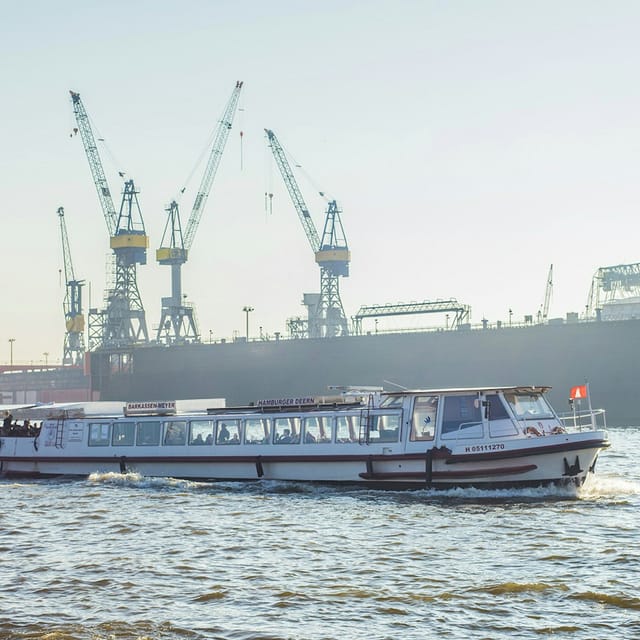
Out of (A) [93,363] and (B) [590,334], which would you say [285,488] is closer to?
(B) [590,334]

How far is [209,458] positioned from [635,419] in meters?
70.9

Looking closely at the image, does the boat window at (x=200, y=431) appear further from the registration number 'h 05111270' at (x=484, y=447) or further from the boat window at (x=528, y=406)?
the boat window at (x=528, y=406)

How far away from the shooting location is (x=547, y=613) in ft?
58.7

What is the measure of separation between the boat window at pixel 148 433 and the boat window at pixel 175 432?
39 cm

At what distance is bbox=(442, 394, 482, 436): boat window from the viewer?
3241cm

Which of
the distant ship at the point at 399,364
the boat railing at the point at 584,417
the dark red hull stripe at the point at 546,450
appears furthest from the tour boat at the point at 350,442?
the distant ship at the point at 399,364

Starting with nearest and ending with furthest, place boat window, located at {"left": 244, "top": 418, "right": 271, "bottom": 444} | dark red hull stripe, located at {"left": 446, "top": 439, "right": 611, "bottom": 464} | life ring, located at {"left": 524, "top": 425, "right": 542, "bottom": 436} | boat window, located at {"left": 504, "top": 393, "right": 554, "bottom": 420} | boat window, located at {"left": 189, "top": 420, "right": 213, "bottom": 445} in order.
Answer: dark red hull stripe, located at {"left": 446, "top": 439, "right": 611, "bottom": 464}, life ring, located at {"left": 524, "top": 425, "right": 542, "bottom": 436}, boat window, located at {"left": 504, "top": 393, "right": 554, "bottom": 420}, boat window, located at {"left": 244, "top": 418, "right": 271, "bottom": 444}, boat window, located at {"left": 189, "top": 420, "right": 213, "bottom": 445}

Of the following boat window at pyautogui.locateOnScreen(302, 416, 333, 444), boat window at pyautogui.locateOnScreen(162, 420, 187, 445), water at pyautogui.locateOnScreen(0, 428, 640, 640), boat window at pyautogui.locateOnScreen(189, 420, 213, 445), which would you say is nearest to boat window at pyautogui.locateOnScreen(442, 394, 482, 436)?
water at pyautogui.locateOnScreen(0, 428, 640, 640)

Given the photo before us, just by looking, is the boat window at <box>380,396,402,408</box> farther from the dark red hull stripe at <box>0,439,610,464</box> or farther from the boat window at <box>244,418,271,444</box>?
the boat window at <box>244,418,271,444</box>

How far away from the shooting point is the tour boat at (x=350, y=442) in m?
31.4

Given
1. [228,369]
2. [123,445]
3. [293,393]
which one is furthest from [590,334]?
[123,445]

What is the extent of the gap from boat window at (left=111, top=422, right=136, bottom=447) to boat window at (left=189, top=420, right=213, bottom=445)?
2874 mm

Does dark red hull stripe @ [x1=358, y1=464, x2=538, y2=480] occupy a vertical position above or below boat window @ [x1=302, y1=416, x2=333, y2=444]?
below

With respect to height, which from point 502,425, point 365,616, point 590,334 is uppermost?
point 590,334
